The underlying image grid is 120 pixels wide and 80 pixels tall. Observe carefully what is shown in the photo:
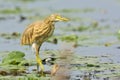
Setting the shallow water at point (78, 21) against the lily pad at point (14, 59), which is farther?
the shallow water at point (78, 21)

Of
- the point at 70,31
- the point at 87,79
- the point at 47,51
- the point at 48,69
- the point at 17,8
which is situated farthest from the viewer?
the point at 17,8

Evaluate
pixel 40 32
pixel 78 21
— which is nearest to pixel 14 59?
pixel 40 32

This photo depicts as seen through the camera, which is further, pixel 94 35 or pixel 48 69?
pixel 94 35

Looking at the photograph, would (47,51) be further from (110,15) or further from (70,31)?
(110,15)

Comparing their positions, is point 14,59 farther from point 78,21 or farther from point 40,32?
point 78,21

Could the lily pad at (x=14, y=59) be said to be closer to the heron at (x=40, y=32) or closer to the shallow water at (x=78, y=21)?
the heron at (x=40, y=32)

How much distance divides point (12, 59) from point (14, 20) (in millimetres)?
9169

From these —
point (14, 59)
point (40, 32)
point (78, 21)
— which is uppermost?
point (78, 21)

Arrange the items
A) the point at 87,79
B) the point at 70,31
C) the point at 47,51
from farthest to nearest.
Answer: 1. the point at 70,31
2. the point at 47,51
3. the point at 87,79

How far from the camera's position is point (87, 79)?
9.34 m

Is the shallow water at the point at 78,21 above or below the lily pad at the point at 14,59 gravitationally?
above

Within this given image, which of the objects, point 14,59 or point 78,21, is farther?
point 78,21

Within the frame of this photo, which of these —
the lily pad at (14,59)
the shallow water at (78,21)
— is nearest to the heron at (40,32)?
the lily pad at (14,59)

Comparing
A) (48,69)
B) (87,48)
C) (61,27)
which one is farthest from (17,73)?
(61,27)
